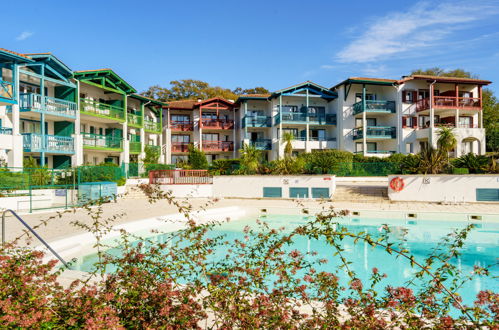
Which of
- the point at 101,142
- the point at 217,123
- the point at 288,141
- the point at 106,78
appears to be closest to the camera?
the point at 101,142

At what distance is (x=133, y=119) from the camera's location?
35.8 meters

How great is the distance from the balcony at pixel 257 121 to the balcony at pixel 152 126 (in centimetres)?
1013

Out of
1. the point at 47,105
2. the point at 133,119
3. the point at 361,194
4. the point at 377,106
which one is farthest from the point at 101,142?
the point at 377,106

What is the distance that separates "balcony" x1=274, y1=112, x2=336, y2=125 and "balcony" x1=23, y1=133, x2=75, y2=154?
21.1 metres

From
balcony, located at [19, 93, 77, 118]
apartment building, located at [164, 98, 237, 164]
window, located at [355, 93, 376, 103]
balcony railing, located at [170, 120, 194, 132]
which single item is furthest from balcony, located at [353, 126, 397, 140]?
balcony, located at [19, 93, 77, 118]

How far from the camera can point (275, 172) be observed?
23.4m

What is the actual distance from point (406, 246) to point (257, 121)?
2996 centimetres

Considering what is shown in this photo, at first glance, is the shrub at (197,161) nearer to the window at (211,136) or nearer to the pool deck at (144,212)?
the window at (211,136)

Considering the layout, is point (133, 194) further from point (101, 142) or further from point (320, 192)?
point (320, 192)

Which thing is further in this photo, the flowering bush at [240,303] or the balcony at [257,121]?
the balcony at [257,121]

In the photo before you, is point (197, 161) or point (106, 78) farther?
point (197, 161)

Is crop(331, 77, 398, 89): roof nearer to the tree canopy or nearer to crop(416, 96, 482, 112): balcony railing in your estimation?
crop(416, 96, 482, 112): balcony railing

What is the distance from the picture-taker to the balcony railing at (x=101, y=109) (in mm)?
28961

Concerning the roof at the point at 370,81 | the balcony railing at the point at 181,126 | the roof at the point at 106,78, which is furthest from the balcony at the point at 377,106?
the roof at the point at 106,78
